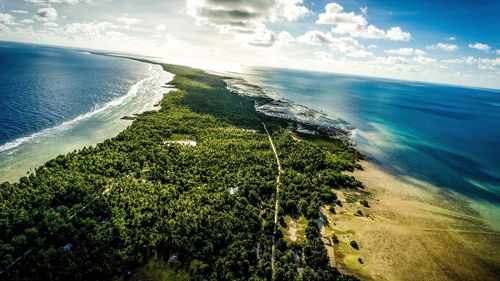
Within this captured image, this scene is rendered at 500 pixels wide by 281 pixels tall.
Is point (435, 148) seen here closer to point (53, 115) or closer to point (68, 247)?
point (68, 247)

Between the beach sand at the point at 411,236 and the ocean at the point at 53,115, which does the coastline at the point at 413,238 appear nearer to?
the beach sand at the point at 411,236

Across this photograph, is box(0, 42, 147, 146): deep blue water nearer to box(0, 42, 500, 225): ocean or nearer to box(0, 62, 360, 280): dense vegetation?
box(0, 42, 500, 225): ocean

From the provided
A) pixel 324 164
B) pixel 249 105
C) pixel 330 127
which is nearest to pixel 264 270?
pixel 324 164

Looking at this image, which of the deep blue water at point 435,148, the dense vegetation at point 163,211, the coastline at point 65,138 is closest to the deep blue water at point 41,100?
the coastline at point 65,138

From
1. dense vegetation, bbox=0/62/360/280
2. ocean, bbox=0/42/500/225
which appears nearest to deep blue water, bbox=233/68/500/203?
ocean, bbox=0/42/500/225

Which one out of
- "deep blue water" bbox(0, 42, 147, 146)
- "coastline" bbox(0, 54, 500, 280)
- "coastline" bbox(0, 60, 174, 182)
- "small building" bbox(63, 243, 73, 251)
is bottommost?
"coastline" bbox(0, 54, 500, 280)

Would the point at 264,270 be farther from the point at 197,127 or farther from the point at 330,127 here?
the point at 330,127
